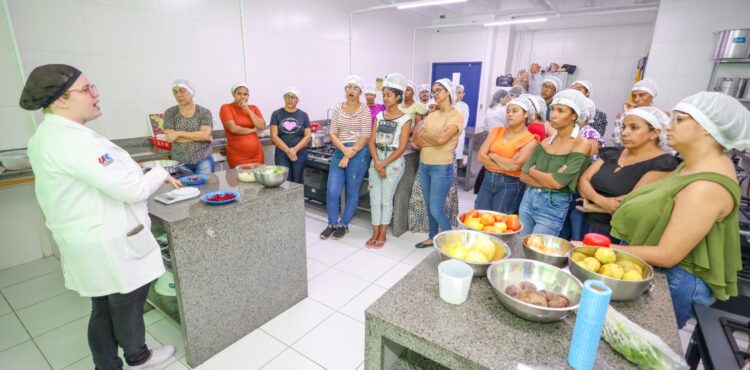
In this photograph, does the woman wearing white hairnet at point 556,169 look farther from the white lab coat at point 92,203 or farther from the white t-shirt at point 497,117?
the white t-shirt at point 497,117

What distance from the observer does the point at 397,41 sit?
6.67m

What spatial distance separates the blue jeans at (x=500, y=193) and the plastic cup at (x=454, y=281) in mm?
1590

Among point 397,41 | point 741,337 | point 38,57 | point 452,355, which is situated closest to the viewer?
point 452,355

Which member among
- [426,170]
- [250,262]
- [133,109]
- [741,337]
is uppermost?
[133,109]

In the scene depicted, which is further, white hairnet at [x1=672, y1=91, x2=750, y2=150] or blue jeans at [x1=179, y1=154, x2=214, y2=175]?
blue jeans at [x1=179, y1=154, x2=214, y2=175]

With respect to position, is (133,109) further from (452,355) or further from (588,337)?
(588,337)

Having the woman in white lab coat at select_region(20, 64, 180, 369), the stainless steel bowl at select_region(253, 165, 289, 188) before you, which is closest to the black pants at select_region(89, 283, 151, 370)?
the woman in white lab coat at select_region(20, 64, 180, 369)

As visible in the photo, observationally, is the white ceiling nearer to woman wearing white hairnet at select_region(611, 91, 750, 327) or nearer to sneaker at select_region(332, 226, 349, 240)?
sneaker at select_region(332, 226, 349, 240)

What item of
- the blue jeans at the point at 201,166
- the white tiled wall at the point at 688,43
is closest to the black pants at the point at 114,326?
the blue jeans at the point at 201,166

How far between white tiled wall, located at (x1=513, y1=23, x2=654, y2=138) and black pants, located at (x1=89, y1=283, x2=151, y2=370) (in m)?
8.09

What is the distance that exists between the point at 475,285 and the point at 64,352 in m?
2.30

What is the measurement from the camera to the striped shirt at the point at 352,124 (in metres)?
3.15

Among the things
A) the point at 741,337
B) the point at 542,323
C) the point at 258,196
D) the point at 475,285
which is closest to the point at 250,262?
the point at 258,196

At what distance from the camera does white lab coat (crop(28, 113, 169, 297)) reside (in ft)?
4.05
